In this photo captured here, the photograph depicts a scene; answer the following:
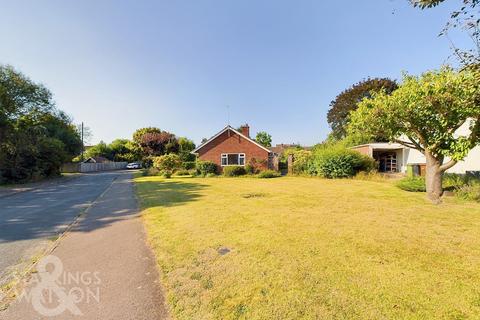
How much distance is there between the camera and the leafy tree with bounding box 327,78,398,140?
36.3m

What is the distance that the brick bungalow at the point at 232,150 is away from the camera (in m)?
28.1

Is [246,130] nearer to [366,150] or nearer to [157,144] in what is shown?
[366,150]

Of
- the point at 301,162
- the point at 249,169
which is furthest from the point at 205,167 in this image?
the point at 301,162

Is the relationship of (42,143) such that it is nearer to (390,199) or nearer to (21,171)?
(21,171)

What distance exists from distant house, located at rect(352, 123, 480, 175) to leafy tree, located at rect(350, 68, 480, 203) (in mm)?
8069

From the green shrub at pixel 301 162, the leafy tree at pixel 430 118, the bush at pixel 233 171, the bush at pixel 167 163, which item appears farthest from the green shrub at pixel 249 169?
the leafy tree at pixel 430 118

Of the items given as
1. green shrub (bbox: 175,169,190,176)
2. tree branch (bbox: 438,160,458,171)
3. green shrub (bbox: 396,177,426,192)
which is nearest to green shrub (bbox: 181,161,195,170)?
green shrub (bbox: 175,169,190,176)

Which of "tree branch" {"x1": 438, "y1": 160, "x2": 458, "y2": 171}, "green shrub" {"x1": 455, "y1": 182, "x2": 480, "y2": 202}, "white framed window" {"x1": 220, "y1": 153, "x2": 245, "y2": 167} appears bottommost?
"green shrub" {"x1": 455, "y1": 182, "x2": 480, "y2": 202}

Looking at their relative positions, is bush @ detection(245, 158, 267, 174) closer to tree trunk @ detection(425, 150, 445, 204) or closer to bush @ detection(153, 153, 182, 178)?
bush @ detection(153, 153, 182, 178)

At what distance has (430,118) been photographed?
10.8 m

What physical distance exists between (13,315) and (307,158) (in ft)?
79.4

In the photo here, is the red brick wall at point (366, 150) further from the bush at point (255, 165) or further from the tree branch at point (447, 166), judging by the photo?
the tree branch at point (447, 166)

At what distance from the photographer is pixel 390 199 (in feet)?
37.2

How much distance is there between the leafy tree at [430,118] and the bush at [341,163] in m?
9.01
